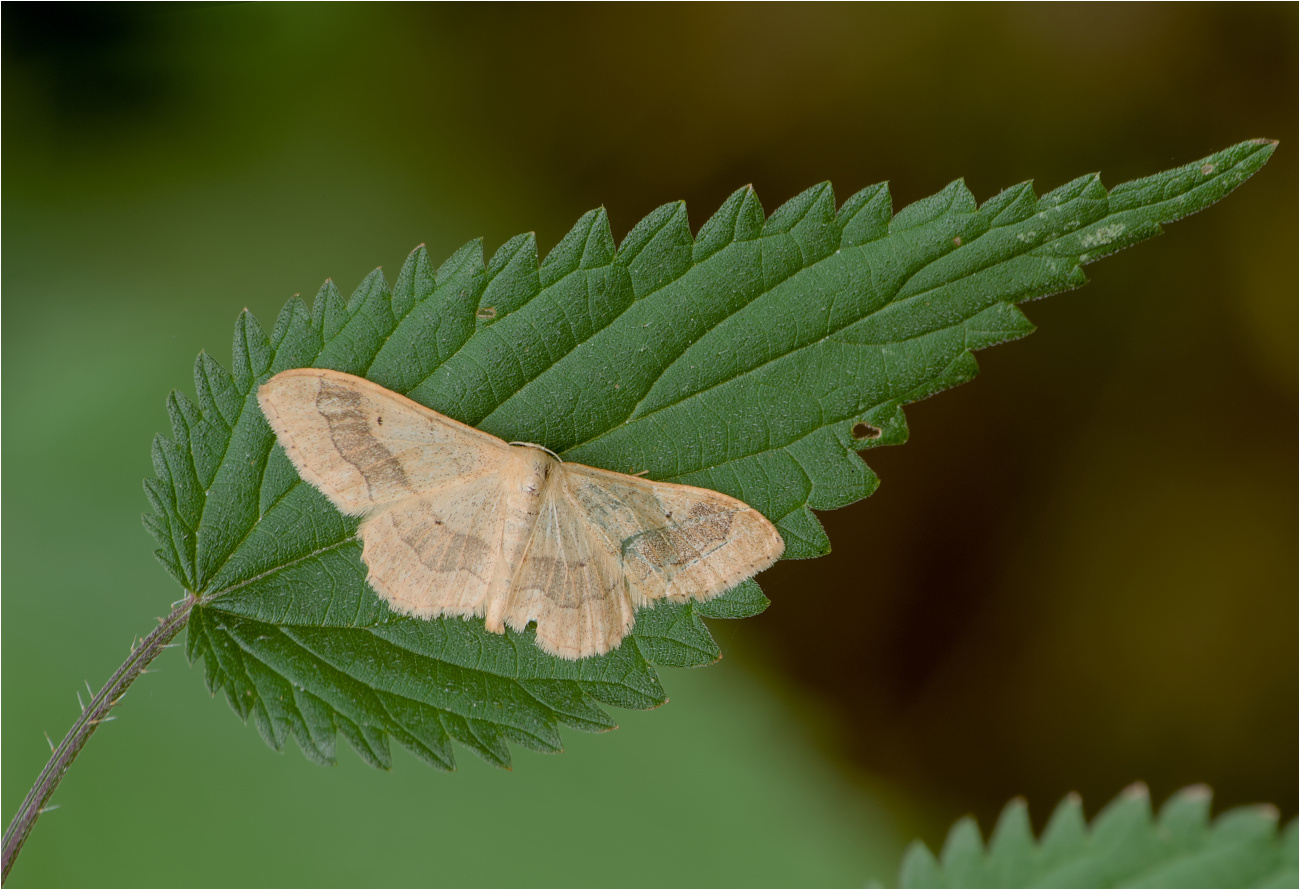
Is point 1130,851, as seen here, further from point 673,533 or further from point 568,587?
point 568,587

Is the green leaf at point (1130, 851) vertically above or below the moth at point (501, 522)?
below

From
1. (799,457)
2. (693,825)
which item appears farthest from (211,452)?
(693,825)

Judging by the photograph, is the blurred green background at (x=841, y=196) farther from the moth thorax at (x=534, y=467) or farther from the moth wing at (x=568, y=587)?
the moth thorax at (x=534, y=467)

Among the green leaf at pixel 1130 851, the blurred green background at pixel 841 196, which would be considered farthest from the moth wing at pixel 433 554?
the green leaf at pixel 1130 851

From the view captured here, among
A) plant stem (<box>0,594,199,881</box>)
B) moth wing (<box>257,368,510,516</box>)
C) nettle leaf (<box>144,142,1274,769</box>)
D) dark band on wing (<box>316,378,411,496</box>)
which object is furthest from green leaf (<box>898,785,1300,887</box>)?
plant stem (<box>0,594,199,881</box>)

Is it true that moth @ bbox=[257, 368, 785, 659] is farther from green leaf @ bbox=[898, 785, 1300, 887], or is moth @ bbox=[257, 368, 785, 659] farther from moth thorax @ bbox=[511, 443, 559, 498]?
green leaf @ bbox=[898, 785, 1300, 887]

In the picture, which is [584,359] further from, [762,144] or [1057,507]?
[1057,507]

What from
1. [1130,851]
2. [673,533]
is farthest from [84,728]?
[1130,851]
